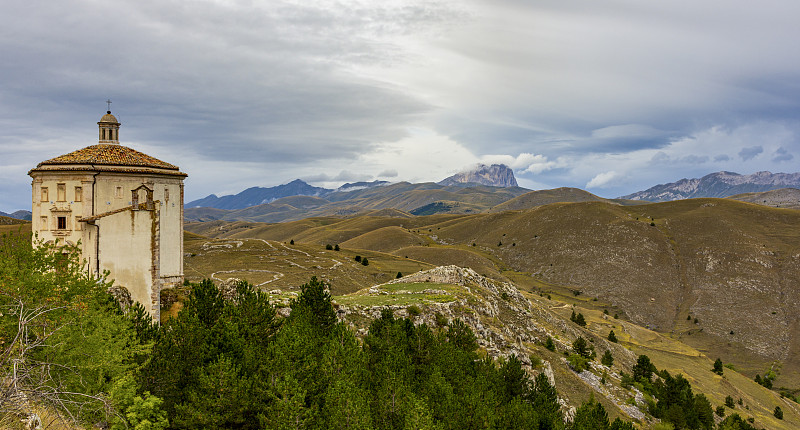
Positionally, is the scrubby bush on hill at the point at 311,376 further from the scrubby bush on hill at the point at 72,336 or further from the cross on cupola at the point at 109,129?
the cross on cupola at the point at 109,129

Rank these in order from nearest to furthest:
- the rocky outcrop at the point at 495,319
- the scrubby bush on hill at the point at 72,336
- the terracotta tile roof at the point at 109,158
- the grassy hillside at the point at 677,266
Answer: the scrubby bush on hill at the point at 72,336
the terracotta tile roof at the point at 109,158
the rocky outcrop at the point at 495,319
the grassy hillside at the point at 677,266

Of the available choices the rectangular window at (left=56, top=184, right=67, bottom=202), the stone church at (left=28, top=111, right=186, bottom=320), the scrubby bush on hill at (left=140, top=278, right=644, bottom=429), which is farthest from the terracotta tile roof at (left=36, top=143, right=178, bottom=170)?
the scrubby bush on hill at (left=140, top=278, right=644, bottom=429)

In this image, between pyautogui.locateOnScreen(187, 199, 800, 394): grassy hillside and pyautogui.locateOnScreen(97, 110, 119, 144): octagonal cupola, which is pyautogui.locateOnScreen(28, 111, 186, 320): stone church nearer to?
pyautogui.locateOnScreen(97, 110, 119, 144): octagonal cupola

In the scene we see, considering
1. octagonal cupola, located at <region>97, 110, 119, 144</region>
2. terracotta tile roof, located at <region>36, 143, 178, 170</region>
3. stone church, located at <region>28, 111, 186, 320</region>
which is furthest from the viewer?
octagonal cupola, located at <region>97, 110, 119, 144</region>

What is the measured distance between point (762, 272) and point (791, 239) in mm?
31885

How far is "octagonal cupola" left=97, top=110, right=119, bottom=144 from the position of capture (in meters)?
32.4

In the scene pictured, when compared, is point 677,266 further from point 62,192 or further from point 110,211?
point 62,192

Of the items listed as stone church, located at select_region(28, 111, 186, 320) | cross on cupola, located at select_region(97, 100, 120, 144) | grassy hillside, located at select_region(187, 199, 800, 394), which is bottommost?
grassy hillside, located at select_region(187, 199, 800, 394)

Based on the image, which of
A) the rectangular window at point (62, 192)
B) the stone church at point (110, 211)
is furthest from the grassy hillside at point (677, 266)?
the rectangular window at point (62, 192)

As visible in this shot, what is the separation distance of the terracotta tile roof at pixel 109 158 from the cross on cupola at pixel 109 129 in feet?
2.44

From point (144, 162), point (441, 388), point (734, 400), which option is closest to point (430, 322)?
point (441, 388)

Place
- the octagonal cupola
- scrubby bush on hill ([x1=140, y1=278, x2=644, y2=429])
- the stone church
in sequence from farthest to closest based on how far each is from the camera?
1. the octagonal cupola
2. the stone church
3. scrubby bush on hill ([x1=140, y1=278, x2=644, y2=429])

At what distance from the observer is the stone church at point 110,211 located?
91.4ft

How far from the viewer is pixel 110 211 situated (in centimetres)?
2841
